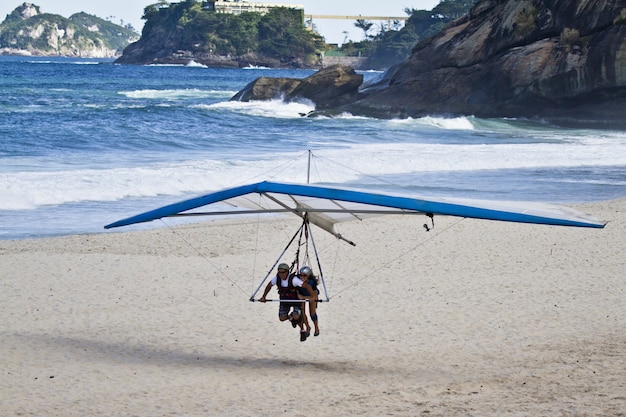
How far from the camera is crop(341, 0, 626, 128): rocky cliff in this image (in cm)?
3556

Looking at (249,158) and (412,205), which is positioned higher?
(412,205)

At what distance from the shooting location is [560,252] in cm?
1255

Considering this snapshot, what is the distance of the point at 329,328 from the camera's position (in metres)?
9.27

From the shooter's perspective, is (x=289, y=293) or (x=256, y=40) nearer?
(x=289, y=293)

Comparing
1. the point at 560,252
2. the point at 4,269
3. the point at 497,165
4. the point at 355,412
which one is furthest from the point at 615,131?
the point at 355,412

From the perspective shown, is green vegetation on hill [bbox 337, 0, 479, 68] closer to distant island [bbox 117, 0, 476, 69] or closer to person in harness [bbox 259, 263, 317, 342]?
distant island [bbox 117, 0, 476, 69]

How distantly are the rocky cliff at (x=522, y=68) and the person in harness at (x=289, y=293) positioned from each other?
2955 cm

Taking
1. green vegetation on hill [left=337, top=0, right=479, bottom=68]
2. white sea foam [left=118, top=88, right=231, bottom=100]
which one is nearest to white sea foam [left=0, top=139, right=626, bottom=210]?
white sea foam [left=118, top=88, right=231, bottom=100]

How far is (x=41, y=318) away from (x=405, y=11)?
581 feet

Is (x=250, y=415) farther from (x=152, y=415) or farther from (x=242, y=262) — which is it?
(x=242, y=262)

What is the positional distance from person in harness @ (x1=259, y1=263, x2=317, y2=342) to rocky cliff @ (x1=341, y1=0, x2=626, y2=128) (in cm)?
2955

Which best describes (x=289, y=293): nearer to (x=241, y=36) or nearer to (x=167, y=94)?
(x=167, y=94)

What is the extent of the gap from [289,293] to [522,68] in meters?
31.2

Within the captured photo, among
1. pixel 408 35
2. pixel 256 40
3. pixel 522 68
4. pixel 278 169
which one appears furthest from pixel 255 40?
pixel 278 169
